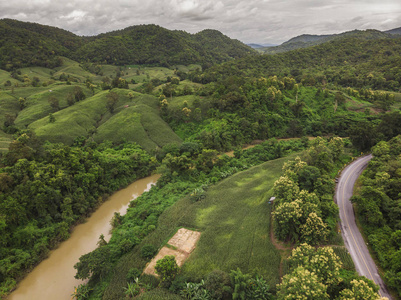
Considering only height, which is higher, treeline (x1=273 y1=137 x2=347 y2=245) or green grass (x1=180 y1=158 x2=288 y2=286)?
treeline (x1=273 y1=137 x2=347 y2=245)

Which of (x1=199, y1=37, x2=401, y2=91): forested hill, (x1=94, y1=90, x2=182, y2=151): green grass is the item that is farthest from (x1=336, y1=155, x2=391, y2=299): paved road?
(x1=199, y1=37, x2=401, y2=91): forested hill

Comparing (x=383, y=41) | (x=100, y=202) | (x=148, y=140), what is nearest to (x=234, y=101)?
(x=148, y=140)

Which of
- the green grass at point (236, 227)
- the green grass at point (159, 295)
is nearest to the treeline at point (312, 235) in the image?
the green grass at point (236, 227)

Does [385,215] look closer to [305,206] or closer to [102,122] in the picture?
[305,206]

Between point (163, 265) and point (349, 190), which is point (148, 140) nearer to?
point (163, 265)

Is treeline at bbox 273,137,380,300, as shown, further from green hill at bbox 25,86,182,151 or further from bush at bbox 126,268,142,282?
green hill at bbox 25,86,182,151
